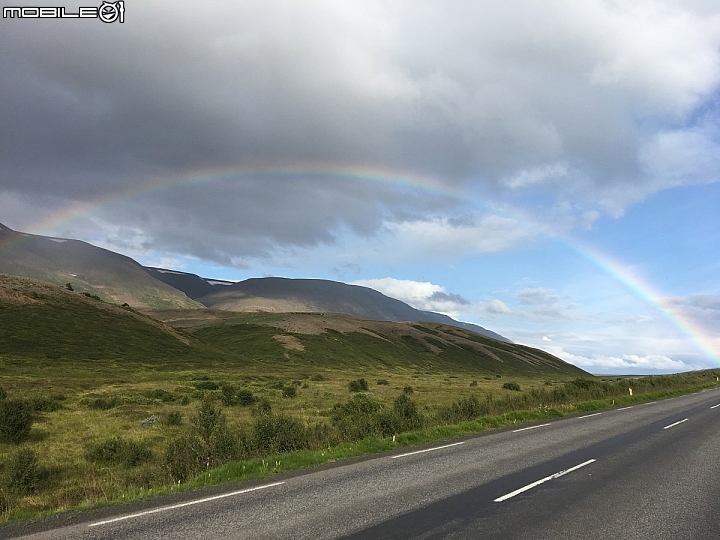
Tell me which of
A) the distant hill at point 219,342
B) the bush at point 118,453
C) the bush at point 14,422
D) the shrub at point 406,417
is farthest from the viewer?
the distant hill at point 219,342

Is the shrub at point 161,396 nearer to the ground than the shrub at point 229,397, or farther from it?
farther from it

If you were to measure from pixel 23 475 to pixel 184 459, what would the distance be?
172 inches

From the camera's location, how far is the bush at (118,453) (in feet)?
53.3

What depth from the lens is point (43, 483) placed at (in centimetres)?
1338

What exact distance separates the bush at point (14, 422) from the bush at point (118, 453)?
432cm

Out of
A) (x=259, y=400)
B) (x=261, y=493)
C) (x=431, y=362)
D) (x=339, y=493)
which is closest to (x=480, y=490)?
(x=339, y=493)

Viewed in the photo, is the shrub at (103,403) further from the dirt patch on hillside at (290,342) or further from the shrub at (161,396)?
the dirt patch on hillside at (290,342)

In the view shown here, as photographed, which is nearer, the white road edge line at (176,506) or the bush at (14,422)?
the white road edge line at (176,506)

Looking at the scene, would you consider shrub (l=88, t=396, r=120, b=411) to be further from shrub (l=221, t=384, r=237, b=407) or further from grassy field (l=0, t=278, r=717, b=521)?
shrub (l=221, t=384, r=237, b=407)

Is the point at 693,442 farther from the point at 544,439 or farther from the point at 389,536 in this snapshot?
the point at 389,536

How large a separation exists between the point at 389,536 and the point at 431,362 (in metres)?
121

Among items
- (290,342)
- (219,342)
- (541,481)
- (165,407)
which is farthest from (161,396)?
(219,342)

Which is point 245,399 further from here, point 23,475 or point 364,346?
point 364,346

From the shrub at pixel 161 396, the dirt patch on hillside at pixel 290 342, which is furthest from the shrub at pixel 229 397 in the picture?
the dirt patch on hillside at pixel 290 342
